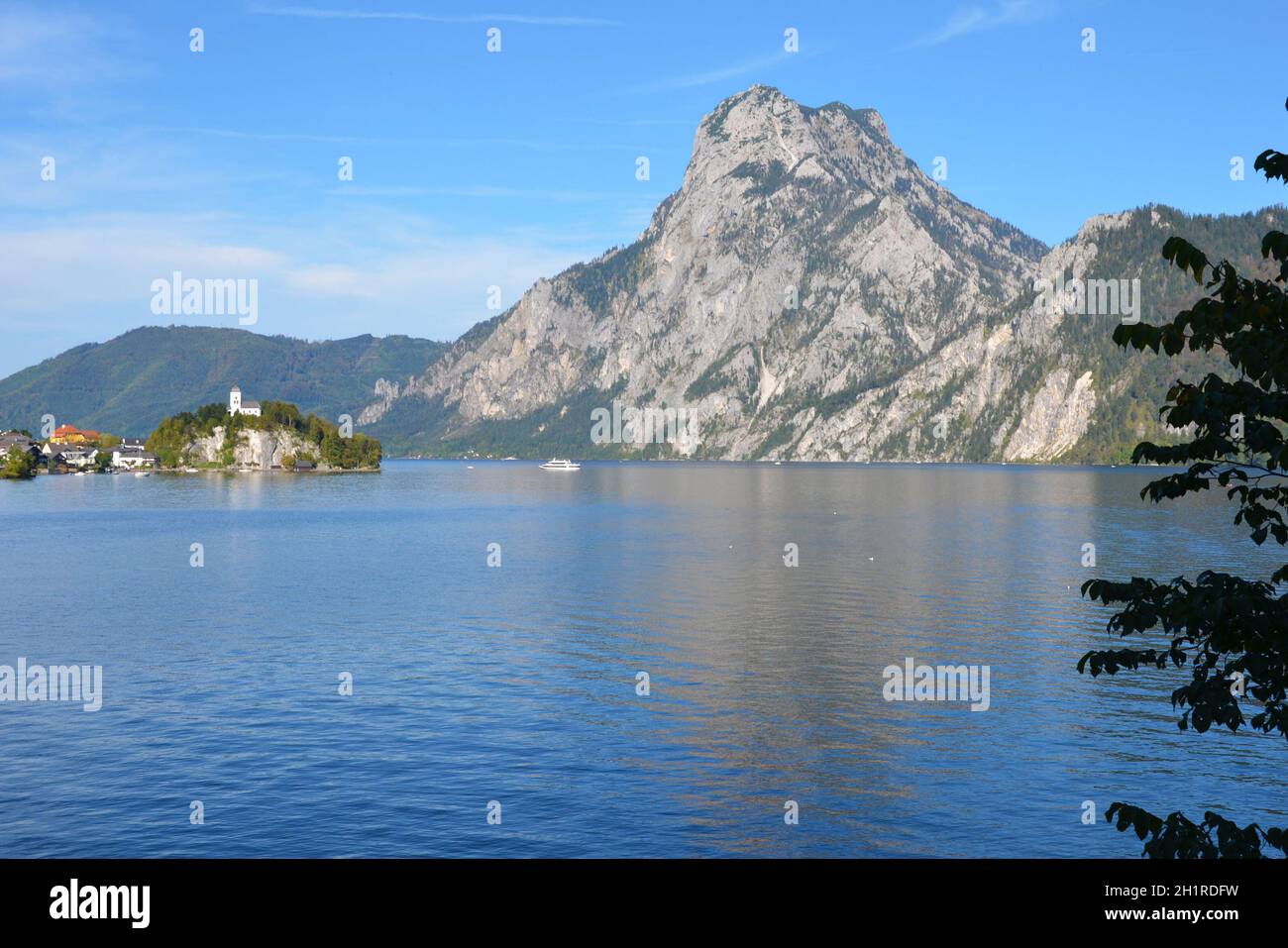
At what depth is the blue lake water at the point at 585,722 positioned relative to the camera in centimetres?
3781

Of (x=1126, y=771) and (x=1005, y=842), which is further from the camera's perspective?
(x=1126, y=771)

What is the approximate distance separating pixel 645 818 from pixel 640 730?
12.4 m

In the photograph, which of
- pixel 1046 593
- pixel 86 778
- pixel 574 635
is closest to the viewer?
pixel 86 778

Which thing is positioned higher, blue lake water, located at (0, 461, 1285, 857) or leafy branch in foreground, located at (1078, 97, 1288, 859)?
leafy branch in foreground, located at (1078, 97, 1288, 859)

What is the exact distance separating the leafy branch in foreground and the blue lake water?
17.3m

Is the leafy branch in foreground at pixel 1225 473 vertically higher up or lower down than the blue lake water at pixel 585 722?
higher up


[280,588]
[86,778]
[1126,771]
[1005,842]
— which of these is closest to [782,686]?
[1126,771]

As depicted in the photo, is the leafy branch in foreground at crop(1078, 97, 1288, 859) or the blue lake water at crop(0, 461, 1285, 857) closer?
the leafy branch in foreground at crop(1078, 97, 1288, 859)

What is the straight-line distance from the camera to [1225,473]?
19516 mm

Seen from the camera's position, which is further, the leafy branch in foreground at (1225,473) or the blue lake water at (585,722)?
the blue lake water at (585,722)

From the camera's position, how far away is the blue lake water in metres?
37.8

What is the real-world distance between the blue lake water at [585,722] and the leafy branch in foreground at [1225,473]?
17.3 m
